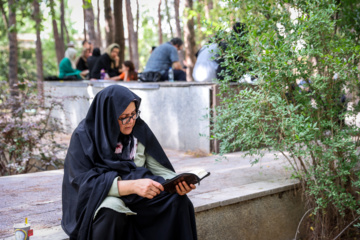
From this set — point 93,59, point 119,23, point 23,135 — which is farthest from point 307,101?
point 119,23

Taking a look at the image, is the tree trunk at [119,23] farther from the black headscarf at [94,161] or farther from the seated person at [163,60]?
the black headscarf at [94,161]

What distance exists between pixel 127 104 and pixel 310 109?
7.32ft

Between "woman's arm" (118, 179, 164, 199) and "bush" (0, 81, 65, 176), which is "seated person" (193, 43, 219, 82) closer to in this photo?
"bush" (0, 81, 65, 176)

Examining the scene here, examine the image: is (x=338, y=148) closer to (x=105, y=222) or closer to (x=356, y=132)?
(x=356, y=132)

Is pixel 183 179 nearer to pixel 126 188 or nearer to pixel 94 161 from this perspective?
pixel 126 188

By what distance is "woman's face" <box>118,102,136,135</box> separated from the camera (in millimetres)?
3072

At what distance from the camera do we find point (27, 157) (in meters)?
6.34

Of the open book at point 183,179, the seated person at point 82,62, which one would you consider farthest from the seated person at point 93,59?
the open book at point 183,179

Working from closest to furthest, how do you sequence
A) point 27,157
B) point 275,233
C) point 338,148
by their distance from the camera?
point 338,148
point 275,233
point 27,157

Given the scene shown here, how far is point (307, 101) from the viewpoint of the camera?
4.51 m

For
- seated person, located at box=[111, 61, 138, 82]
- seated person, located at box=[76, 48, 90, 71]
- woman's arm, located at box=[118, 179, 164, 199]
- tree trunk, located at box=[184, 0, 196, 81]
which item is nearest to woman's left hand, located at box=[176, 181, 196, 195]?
woman's arm, located at box=[118, 179, 164, 199]

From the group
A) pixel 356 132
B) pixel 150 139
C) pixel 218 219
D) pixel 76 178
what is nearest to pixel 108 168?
pixel 76 178

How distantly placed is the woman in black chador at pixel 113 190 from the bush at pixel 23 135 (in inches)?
139

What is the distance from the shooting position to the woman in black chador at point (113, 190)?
2840mm
